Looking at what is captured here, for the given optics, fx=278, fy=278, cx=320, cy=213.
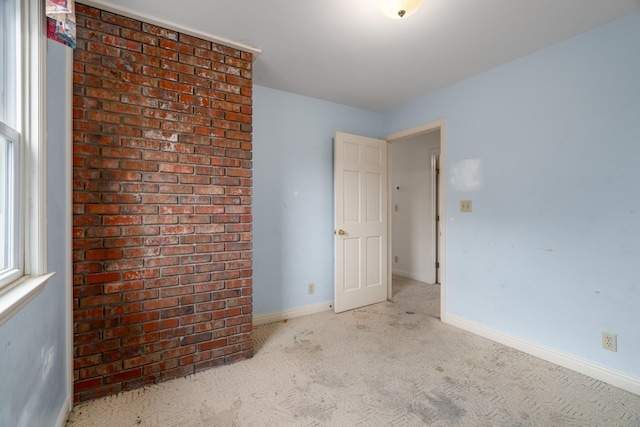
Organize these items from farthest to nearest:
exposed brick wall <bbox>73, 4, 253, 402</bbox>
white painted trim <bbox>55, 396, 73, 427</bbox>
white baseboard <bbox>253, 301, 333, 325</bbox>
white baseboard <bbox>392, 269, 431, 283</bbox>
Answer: white baseboard <bbox>392, 269, 431, 283</bbox> < white baseboard <bbox>253, 301, 333, 325</bbox> < exposed brick wall <bbox>73, 4, 253, 402</bbox> < white painted trim <bbox>55, 396, 73, 427</bbox>

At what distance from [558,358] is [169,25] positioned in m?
3.68

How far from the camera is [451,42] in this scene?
2.09 metres

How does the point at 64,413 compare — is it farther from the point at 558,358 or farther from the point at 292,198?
the point at 558,358

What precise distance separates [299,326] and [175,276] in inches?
53.0

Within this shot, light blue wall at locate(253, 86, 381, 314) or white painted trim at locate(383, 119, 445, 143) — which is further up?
white painted trim at locate(383, 119, 445, 143)

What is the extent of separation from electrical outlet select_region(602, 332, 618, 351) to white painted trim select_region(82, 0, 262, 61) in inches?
127

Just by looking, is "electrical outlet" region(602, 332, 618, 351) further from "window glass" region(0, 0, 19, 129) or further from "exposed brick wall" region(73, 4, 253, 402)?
"window glass" region(0, 0, 19, 129)

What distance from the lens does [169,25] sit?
6.16 ft

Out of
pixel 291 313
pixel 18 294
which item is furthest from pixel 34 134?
pixel 291 313

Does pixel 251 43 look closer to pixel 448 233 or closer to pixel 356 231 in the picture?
pixel 356 231

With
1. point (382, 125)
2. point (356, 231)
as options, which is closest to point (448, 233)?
point (356, 231)

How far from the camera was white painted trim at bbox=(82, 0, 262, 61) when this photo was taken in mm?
1691

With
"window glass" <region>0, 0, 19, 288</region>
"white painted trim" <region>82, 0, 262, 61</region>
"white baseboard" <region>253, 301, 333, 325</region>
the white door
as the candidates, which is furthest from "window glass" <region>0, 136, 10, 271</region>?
the white door

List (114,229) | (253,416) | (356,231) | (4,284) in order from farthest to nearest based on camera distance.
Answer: (356,231), (114,229), (253,416), (4,284)
